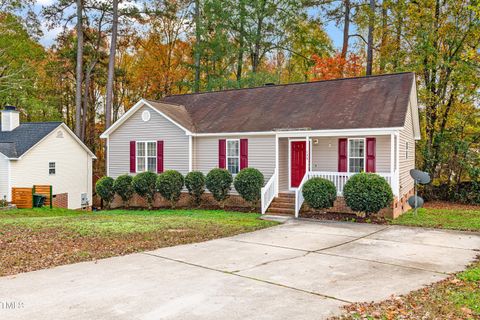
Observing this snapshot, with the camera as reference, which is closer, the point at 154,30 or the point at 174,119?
the point at 174,119

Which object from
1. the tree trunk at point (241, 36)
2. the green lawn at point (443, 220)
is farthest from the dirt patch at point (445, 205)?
the tree trunk at point (241, 36)

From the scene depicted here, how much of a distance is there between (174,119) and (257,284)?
41.1ft

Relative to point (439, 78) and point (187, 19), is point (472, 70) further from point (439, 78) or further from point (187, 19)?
point (187, 19)

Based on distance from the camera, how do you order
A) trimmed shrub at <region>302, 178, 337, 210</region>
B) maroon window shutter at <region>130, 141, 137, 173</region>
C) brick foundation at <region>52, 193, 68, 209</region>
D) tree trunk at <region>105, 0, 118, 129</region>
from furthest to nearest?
tree trunk at <region>105, 0, 118, 129</region> → brick foundation at <region>52, 193, 68, 209</region> → maroon window shutter at <region>130, 141, 137, 173</region> → trimmed shrub at <region>302, 178, 337, 210</region>

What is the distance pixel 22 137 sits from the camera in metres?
23.6

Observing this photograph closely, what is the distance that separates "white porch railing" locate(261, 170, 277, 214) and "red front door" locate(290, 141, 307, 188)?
3.74ft

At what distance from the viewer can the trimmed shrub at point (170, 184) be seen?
649 inches

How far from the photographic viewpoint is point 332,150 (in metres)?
15.5

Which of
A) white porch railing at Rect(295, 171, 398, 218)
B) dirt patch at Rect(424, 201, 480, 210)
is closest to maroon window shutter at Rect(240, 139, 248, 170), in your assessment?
white porch railing at Rect(295, 171, 398, 218)

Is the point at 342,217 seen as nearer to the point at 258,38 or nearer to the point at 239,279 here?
the point at 239,279

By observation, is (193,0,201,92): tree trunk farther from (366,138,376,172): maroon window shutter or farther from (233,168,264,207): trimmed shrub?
(366,138,376,172): maroon window shutter

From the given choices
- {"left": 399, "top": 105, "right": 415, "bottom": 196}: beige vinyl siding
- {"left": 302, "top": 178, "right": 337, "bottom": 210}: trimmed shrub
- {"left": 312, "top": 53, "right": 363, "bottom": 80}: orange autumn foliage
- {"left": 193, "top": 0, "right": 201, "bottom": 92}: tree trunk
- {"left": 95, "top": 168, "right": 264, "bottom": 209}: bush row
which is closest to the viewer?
{"left": 302, "top": 178, "right": 337, "bottom": 210}: trimmed shrub

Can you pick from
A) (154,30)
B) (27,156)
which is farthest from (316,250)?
(154,30)

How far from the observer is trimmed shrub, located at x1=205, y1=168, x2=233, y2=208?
15938 millimetres
